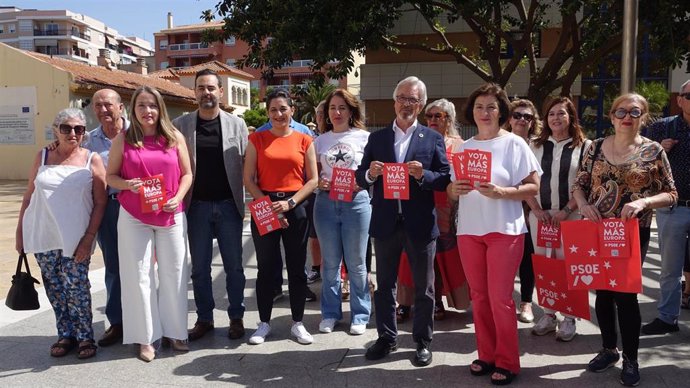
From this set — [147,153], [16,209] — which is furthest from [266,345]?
[16,209]

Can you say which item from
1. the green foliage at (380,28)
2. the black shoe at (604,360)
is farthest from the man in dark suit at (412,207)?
the green foliage at (380,28)

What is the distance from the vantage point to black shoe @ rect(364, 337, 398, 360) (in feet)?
13.8

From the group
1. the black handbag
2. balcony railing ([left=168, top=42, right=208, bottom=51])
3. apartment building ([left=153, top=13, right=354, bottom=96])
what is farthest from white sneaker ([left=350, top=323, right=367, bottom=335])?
balcony railing ([left=168, top=42, right=208, bottom=51])

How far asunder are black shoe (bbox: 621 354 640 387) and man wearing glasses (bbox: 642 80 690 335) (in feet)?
3.89

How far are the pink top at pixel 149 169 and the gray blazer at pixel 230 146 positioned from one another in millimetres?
306

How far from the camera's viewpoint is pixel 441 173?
13.1 feet

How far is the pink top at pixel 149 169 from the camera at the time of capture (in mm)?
4145

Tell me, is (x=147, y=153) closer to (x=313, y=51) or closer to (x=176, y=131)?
(x=176, y=131)

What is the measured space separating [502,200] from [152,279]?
2.70m

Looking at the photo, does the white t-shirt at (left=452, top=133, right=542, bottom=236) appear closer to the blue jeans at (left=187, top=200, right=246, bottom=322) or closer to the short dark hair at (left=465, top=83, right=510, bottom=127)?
the short dark hair at (left=465, top=83, right=510, bottom=127)

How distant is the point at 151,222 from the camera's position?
13.7ft

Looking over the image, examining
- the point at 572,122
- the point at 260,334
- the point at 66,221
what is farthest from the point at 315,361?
the point at 572,122

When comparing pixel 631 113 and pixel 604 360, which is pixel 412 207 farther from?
pixel 604 360

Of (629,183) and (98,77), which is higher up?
(98,77)
